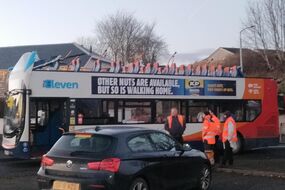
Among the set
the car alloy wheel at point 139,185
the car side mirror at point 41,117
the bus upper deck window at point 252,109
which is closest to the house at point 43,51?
the bus upper deck window at point 252,109

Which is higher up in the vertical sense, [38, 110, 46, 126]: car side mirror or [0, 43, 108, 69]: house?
[0, 43, 108, 69]: house

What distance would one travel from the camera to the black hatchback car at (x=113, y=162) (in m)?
8.30

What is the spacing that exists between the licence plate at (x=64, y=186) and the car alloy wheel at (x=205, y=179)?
10.7ft

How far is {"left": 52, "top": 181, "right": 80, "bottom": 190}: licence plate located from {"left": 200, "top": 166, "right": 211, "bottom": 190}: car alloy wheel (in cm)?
325

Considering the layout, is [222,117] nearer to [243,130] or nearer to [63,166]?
[243,130]

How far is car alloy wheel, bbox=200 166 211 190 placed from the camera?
10695mm

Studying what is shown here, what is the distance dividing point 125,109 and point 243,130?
17.9ft

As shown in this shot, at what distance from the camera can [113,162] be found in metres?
8.32

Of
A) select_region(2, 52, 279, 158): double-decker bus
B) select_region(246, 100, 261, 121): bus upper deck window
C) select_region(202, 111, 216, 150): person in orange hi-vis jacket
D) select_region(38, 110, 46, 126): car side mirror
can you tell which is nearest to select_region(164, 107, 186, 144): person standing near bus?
select_region(202, 111, 216, 150): person in orange hi-vis jacket

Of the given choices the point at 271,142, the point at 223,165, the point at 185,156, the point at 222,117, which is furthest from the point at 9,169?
the point at 271,142

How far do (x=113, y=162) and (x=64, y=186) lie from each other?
0.91 meters

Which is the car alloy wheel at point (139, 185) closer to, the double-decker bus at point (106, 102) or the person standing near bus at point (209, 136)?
the person standing near bus at point (209, 136)

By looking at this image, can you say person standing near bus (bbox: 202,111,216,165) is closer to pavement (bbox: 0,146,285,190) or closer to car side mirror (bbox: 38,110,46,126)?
pavement (bbox: 0,146,285,190)

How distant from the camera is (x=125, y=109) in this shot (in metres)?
17.8
